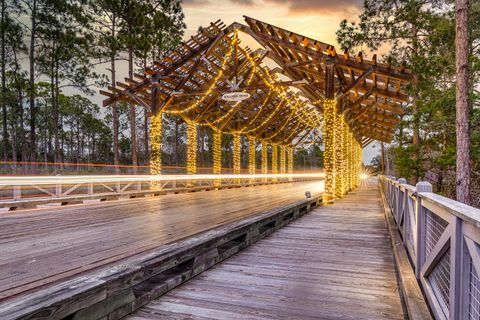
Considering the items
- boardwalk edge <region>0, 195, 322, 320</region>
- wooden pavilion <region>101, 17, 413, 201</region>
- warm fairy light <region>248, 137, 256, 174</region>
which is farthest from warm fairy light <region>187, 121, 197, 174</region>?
boardwalk edge <region>0, 195, 322, 320</region>

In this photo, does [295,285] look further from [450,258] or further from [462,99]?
[462,99]

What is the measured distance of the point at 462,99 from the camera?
9.46 metres

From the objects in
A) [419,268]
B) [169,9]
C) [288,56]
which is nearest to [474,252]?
[419,268]

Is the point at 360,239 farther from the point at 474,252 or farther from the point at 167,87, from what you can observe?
the point at 167,87

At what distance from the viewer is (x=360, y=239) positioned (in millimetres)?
6164

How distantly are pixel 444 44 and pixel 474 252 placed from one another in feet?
49.6

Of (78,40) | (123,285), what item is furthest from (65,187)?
(123,285)

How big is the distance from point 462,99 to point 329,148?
14.1 ft

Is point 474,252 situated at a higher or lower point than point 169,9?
lower

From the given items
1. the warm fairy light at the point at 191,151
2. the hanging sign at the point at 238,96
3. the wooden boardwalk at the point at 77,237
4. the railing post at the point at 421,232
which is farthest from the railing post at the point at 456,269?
the warm fairy light at the point at 191,151

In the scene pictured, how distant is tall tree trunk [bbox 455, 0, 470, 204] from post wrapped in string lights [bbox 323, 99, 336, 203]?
386 cm

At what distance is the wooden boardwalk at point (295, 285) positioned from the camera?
2.98m

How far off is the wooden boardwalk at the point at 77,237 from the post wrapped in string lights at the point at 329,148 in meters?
5.04

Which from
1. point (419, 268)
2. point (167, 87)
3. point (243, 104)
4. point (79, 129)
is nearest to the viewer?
point (419, 268)
